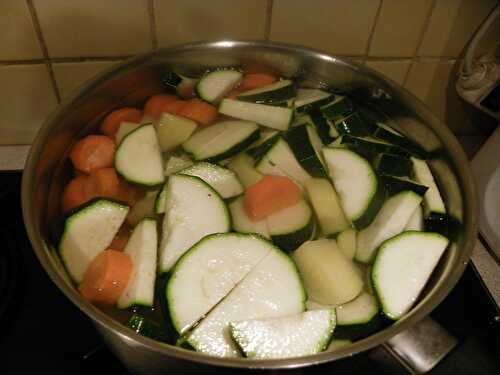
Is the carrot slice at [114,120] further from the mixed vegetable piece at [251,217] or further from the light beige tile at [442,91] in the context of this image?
the light beige tile at [442,91]

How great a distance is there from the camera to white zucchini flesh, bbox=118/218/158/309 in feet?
2.33

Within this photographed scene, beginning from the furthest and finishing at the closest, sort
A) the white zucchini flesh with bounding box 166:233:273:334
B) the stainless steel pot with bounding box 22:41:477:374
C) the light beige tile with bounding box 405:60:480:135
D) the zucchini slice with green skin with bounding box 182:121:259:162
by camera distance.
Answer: the light beige tile with bounding box 405:60:480:135
the zucchini slice with green skin with bounding box 182:121:259:162
the white zucchini flesh with bounding box 166:233:273:334
the stainless steel pot with bounding box 22:41:477:374

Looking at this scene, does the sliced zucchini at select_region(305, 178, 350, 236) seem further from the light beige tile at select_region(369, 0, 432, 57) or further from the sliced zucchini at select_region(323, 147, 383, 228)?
the light beige tile at select_region(369, 0, 432, 57)

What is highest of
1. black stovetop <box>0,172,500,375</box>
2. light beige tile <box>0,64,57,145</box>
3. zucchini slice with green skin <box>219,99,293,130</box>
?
zucchini slice with green skin <box>219,99,293,130</box>

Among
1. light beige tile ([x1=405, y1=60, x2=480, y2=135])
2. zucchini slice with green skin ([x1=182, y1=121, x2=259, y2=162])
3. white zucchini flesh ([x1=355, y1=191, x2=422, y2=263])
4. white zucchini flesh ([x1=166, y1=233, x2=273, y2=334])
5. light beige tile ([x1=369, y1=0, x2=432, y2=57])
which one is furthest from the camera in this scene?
light beige tile ([x1=405, y1=60, x2=480, y2=135])

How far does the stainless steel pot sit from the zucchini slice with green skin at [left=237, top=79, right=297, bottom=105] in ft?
0.15

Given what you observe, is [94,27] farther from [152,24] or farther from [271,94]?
[271,94]

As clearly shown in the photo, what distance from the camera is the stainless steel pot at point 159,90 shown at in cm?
58

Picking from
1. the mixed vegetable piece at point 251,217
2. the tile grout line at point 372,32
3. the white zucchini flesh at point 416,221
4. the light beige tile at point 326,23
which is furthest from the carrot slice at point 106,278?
the tile grout line at point 372,32

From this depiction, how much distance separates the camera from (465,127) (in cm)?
122

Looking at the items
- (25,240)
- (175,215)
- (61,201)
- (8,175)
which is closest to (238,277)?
(175,215)

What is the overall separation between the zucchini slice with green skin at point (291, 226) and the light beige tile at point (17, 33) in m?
0.57

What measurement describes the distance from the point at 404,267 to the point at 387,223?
8 cm

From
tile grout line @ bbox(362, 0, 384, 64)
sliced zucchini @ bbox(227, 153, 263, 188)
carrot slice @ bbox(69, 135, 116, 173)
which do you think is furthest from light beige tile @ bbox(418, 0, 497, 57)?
carrot slice @ bbox(69, 135, 116, 173)
